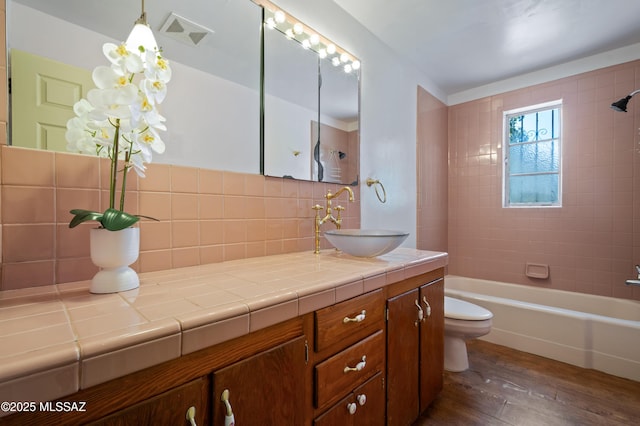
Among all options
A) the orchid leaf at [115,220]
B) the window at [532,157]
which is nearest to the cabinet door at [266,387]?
the orchid leaf at [115,220]

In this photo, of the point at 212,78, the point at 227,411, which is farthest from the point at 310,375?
the point at 212,78

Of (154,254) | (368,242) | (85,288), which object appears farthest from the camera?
(368,242)

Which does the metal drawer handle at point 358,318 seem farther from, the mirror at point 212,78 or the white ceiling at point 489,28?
the white ceiling at point 489,28

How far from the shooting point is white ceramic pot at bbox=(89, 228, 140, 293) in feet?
2.35

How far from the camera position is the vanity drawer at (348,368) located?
2.65ft

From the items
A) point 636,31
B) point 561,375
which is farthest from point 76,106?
point 636,31

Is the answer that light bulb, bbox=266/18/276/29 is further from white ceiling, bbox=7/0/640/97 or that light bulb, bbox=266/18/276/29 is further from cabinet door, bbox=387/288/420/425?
cabinet door, bbox=387/288/420/425

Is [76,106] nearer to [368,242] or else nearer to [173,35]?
[173,35]

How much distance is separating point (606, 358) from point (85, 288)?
2790 mm

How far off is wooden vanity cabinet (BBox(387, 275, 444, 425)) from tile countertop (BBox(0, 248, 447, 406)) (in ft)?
0.84

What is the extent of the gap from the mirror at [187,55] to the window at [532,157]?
2.59 metres

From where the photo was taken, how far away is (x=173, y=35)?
42.7 inches

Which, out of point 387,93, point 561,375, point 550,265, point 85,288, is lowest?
point 561,375

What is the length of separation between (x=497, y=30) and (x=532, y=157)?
127 cm
